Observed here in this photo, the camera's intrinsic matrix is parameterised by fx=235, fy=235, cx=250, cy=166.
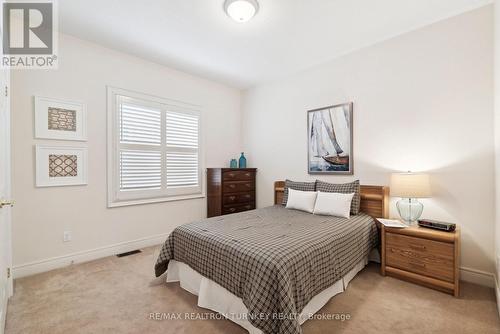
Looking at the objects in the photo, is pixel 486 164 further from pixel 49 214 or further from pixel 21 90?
pixel 21 90

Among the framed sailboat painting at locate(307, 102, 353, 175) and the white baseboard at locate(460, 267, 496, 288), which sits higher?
the framed sailboat painting at locate(307, 102, 353, 175)

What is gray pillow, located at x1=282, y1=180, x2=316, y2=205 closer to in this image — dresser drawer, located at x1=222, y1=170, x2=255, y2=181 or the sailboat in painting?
the sailboat in painting

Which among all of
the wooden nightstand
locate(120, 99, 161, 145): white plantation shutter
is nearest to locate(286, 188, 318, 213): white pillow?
the wooden nightstand

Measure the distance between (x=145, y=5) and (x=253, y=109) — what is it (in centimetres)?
255

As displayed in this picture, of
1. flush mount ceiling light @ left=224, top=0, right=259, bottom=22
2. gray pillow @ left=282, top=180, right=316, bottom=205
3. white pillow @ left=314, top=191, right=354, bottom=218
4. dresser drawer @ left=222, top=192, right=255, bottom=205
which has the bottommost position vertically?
dresser drawer @ left=222, top=192, right=255, bottom=205

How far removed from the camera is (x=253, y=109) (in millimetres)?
4523

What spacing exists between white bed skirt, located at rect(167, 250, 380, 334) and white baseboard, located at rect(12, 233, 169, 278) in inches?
48.4

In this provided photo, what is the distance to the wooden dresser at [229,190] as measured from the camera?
388 cm

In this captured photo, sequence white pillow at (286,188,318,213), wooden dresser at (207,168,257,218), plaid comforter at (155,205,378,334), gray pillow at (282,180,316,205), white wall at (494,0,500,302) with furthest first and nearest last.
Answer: wooden dresser at (207,168,257,218)
gray pillow at (282,180,316,205)
white pillow at (286,188,318,213)
white wall at (494,0,500,302)
plaid comforter at (155,205,378,334)

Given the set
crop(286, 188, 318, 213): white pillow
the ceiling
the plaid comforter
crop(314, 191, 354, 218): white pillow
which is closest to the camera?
the plaid comforter

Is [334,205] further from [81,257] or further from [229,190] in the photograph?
[81,257]

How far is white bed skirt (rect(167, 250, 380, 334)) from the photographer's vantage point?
1.70 metres

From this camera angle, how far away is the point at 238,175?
410 centimetres

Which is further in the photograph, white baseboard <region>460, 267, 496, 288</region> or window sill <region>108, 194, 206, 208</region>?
window sill <region>108, 194, 206, 208</region>
